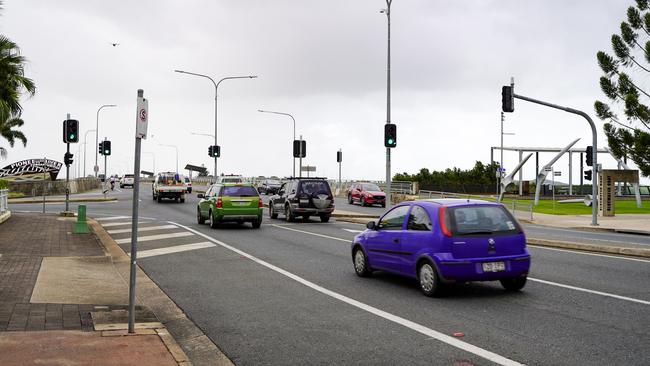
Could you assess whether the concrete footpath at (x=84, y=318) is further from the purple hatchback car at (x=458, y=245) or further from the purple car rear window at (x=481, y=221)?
the purple car rear window at (x=481, y=221)

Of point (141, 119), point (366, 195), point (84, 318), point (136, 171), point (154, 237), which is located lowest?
point (84, 318)

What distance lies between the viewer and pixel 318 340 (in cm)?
680

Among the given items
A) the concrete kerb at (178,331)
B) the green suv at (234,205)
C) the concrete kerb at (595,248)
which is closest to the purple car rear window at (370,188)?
the green suv at (234,205)

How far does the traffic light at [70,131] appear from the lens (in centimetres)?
2608

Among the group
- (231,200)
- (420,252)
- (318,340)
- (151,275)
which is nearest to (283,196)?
(231,200)

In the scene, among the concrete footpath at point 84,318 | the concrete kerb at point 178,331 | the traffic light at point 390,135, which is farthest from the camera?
the traffic light at point 390,135

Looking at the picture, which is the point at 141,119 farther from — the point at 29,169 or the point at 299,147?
the point at 29,169

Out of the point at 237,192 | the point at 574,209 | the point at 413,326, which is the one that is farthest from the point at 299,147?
the point at 413,326

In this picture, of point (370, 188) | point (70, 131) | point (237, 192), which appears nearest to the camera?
point (237, 192)

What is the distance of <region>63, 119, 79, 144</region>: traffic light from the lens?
85.6ft

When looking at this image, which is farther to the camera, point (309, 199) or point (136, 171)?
point (309, 199)

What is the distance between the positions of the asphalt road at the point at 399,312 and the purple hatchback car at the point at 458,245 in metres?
0.34

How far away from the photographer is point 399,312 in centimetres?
826

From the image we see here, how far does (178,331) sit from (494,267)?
14.6 ft
